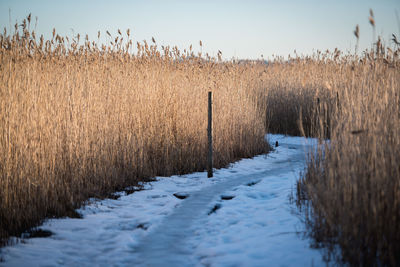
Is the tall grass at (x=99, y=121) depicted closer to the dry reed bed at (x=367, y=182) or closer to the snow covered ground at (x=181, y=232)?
the snow covered ground at (x=181, y=232)

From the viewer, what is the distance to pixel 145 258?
300 cm

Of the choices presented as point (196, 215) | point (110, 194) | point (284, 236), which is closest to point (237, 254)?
point (284, 236)

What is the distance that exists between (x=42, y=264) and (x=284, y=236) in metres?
2.17

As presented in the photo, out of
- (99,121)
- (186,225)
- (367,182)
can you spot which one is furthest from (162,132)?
(367,182)

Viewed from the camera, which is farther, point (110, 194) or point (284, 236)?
point (110, 194)

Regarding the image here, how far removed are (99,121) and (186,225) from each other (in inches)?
92.9

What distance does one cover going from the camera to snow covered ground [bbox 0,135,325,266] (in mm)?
2869

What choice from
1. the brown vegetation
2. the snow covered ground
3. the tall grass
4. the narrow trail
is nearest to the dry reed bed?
the brown vegetation

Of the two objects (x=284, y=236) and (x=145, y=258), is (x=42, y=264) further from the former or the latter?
(x=284, y=236)

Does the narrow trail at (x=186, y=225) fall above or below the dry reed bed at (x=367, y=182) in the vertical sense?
below

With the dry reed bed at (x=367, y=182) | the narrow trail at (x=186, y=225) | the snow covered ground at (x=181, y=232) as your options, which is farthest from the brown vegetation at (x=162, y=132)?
the narrow trail at (x=186, y=225)

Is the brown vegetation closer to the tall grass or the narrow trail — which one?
the tall grass

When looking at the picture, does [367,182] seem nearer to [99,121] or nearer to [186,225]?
[186,225]

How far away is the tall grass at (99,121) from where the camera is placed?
3805mm
